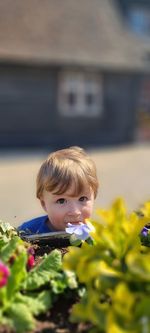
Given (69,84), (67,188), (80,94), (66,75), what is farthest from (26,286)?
(80,94)

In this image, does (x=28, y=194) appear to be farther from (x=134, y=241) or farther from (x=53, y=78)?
(x=134, y=241)

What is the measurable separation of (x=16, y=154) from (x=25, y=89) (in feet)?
7.17

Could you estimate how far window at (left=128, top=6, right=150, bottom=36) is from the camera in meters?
31.7

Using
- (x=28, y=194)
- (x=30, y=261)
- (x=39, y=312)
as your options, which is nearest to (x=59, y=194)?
(x=30, y=261)

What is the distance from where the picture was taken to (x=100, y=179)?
14430mm

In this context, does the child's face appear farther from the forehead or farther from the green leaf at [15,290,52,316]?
the green leaf at [15,290,52,316]

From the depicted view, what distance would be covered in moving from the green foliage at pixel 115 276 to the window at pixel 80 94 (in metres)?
19.4

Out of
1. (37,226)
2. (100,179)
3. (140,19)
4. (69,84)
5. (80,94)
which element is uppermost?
(37,226)

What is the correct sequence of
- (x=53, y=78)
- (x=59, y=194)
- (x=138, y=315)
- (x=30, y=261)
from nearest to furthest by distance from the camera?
(x=138, y=315) < (x=30, y=261) < (x=59, y=194) < (x=53, y=78)

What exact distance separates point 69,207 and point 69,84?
18.9 meters

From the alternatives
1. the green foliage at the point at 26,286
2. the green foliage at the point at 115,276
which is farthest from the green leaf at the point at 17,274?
the green foliage at the point at 115,276

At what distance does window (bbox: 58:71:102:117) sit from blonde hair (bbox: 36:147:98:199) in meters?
18.3

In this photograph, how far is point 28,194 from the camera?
480 inches

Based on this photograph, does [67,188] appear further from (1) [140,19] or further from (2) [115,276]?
(1) [140,19]
